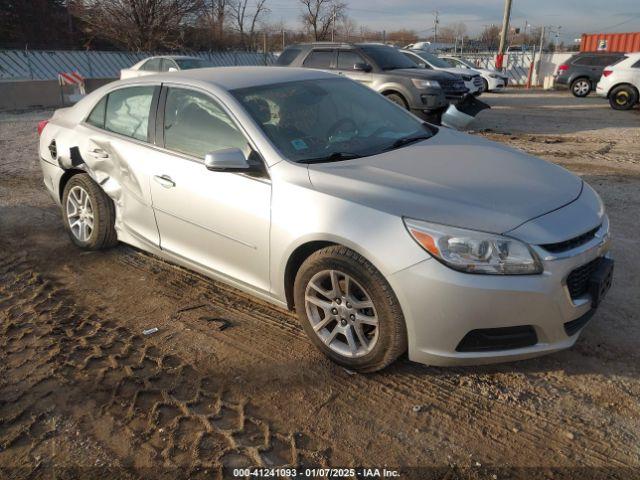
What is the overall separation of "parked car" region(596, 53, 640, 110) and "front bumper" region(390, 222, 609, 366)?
1459cm

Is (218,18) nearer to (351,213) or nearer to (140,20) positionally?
(140,20)

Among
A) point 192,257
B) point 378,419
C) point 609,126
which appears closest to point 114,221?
point 192,257

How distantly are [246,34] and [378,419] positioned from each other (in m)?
43.8

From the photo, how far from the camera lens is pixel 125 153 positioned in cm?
407

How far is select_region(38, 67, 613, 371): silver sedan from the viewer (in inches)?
101

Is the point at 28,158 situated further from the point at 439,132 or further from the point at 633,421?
the point at 633,421

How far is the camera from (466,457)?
7.89ft

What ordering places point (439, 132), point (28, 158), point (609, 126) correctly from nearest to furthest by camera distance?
point (439, 132) → point (28, 158) → point (609, 126)

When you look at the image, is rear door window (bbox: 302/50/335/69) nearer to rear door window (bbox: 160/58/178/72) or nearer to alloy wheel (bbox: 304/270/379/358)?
rear door window (bbox: 160/58/178/72)

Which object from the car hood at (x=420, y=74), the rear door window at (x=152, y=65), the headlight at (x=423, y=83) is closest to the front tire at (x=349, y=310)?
the headlight at (x=423, y=83)

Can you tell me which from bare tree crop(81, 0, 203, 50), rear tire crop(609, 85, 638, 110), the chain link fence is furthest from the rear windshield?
bare tree crop(81, 0, 203, 50)

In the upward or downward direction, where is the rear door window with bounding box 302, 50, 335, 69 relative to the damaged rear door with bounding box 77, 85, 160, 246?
upward

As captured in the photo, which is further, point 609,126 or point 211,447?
point 609,126

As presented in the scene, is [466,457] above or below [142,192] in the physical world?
below
